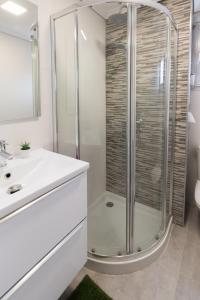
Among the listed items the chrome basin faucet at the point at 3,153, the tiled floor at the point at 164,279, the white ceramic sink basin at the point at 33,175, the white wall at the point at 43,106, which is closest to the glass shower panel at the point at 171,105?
the tiled floor at the point at 164,279

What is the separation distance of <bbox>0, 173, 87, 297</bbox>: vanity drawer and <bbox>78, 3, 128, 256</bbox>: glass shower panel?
2.16ft

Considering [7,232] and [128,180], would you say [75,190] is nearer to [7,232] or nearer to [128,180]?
[7,232]

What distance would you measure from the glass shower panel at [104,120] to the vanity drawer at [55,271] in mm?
422

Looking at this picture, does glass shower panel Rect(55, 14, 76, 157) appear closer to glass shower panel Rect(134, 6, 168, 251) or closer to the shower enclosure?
the shower enclosure

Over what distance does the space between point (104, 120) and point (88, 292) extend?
1.34 m

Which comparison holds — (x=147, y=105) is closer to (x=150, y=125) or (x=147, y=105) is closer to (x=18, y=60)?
(x=150, y=125)

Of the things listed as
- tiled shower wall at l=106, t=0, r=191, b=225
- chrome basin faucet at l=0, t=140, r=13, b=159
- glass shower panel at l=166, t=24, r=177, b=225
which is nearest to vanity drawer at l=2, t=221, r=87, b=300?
chrome basin faucet at l=0, t=140, r=13, b=159

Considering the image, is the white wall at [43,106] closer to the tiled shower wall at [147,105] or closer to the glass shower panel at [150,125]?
the tiled shower wall at [147,105]

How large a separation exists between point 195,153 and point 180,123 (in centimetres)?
47

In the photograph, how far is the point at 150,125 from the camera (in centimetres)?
167

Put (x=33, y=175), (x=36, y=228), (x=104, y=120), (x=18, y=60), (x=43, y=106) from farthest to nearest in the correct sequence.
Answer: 1. (x=104, y=120)
2. (x=43, y=106)
3. (x=18, y=60)
4. (x=33, y=175)
5. (x=36, y=228)

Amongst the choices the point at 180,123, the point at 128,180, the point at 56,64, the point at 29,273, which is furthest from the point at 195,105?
the point at 29,273

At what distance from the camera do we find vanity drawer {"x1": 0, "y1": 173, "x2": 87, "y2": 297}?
0.71 metres

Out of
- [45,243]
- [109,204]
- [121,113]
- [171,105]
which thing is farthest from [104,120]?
[45,243]
